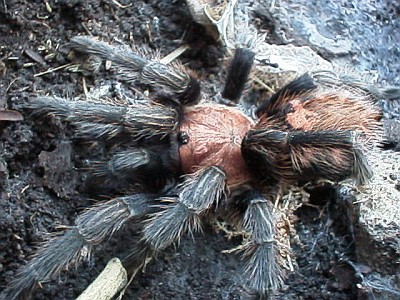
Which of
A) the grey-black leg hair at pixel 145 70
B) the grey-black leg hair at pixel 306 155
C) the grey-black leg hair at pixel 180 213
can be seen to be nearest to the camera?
the grey-black leg hair at pixel 180 213

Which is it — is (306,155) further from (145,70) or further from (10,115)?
(10,115)

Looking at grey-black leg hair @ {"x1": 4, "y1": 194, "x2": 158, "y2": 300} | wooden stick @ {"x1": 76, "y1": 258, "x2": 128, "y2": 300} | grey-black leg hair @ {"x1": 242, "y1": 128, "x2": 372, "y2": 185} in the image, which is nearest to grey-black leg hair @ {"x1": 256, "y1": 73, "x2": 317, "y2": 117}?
grey-black leg hair @ {"x1": 242, "y1": 128, "x2": 372, "y2": 185}

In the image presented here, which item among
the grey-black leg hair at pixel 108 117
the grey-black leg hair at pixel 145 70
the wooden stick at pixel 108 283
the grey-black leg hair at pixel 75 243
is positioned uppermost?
the grey-black leg hair at pixel 145 70

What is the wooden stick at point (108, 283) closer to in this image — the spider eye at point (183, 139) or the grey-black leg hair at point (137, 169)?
the grey-black leg hair at point (137, 169)

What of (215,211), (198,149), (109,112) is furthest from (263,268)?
(109,112)

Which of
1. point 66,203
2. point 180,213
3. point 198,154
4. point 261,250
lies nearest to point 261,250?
point 261,250

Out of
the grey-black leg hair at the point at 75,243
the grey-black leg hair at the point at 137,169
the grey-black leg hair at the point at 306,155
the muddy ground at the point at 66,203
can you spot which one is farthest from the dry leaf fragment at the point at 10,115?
the grey-black leg hair at the point at 306,155

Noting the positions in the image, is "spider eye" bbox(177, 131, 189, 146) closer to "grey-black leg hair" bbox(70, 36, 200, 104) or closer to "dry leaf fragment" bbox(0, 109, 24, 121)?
"grey-black leg hair" bbox(70, 36, 200, 104)
